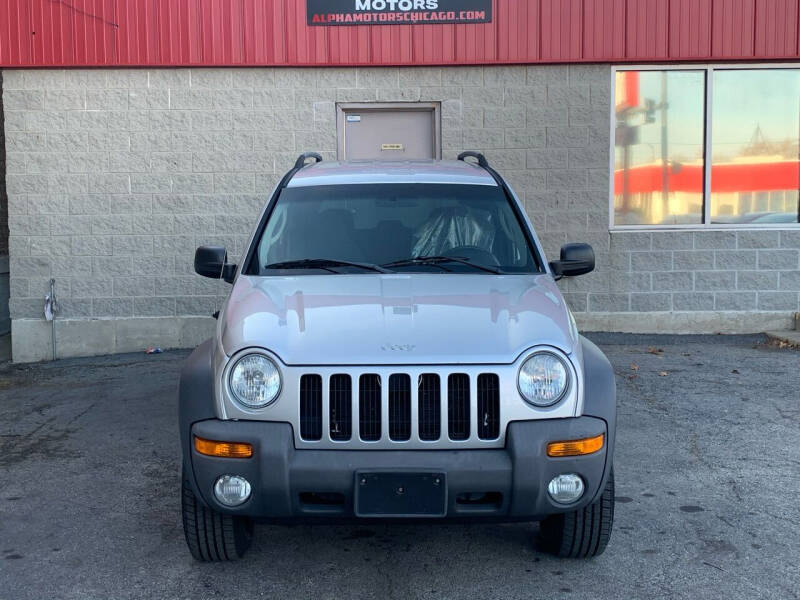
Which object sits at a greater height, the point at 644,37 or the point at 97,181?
the point at 644,37

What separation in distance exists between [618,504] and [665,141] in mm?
6348

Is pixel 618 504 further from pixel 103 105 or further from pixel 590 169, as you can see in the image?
pixel 103 105

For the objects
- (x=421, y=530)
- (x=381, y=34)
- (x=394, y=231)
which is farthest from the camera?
(x=381, y=34)

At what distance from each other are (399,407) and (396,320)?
44cm

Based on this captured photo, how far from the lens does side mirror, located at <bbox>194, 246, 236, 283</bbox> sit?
531cm

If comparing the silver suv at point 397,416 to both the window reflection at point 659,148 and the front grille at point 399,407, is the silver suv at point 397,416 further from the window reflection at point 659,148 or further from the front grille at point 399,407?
the window reflection at point 659,148

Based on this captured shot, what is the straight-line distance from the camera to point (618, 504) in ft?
17.3

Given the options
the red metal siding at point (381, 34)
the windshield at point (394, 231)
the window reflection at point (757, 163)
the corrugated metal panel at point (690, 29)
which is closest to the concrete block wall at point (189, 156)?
the red metal siding at point (381, 34)

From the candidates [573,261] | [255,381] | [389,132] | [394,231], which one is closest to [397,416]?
[255,381]

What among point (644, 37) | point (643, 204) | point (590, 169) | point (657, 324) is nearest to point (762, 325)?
point (657, 324)

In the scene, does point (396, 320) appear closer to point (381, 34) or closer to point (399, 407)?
point (399, 407)

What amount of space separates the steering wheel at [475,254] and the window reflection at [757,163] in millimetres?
6386

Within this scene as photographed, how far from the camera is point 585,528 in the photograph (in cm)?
428

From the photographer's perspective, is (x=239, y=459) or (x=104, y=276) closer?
(x=239, y=459)
